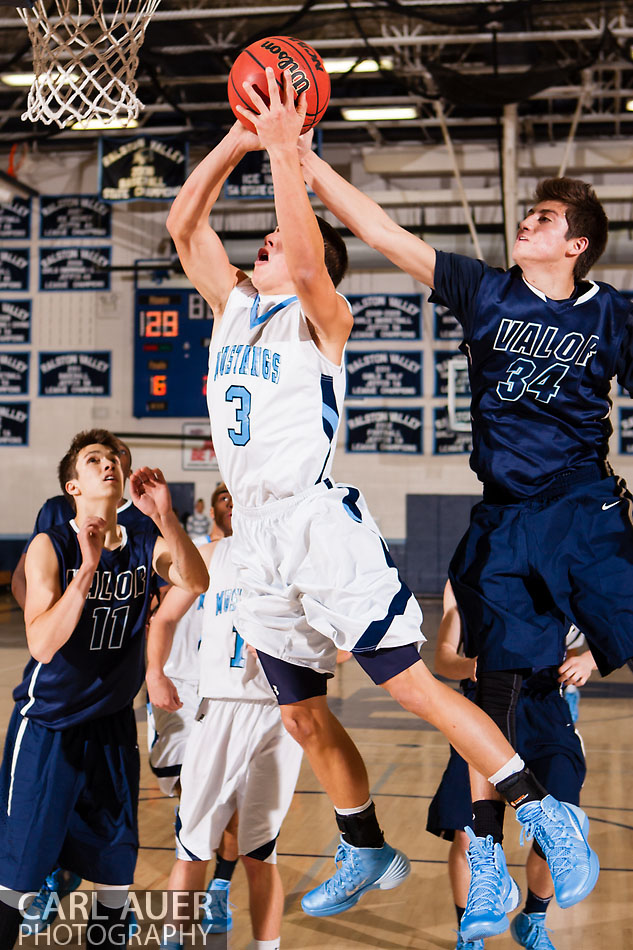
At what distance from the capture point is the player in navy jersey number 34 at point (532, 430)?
317 centimetres

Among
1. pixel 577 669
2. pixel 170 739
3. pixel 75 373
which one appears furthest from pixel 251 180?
pixel 577 669

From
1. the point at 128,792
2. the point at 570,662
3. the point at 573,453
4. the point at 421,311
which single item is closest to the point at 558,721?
the point at 570,662

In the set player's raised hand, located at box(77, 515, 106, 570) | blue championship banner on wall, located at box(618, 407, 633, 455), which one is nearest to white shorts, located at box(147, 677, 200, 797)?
player's raised hand, located at box(77, 515, 106, 570)

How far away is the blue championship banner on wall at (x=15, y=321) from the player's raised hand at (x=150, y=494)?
1397 cm

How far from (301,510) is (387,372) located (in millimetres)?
12985

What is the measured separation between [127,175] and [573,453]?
1191 cm

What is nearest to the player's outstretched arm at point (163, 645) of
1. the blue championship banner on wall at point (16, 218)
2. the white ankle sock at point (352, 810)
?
the white ankle sock at point (352, 810)

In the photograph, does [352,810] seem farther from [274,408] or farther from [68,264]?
[68,264]

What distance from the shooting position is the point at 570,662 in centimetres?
382

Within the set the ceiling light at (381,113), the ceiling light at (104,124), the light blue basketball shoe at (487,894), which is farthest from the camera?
the ceiling light at (381,113)

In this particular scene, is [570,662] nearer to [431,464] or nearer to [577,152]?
[431,464]

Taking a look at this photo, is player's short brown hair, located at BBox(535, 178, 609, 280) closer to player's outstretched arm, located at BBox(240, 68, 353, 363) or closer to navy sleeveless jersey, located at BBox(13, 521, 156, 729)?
player's outstretched arm, located at BBox(240, 68, 353, 363)

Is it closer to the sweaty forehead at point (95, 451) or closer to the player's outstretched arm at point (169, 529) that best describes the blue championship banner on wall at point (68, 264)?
the sweaty forehead at point (95, 451)

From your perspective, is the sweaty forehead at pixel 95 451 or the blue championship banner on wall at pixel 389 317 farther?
the blue championship banner on wall at pixel 389 317
